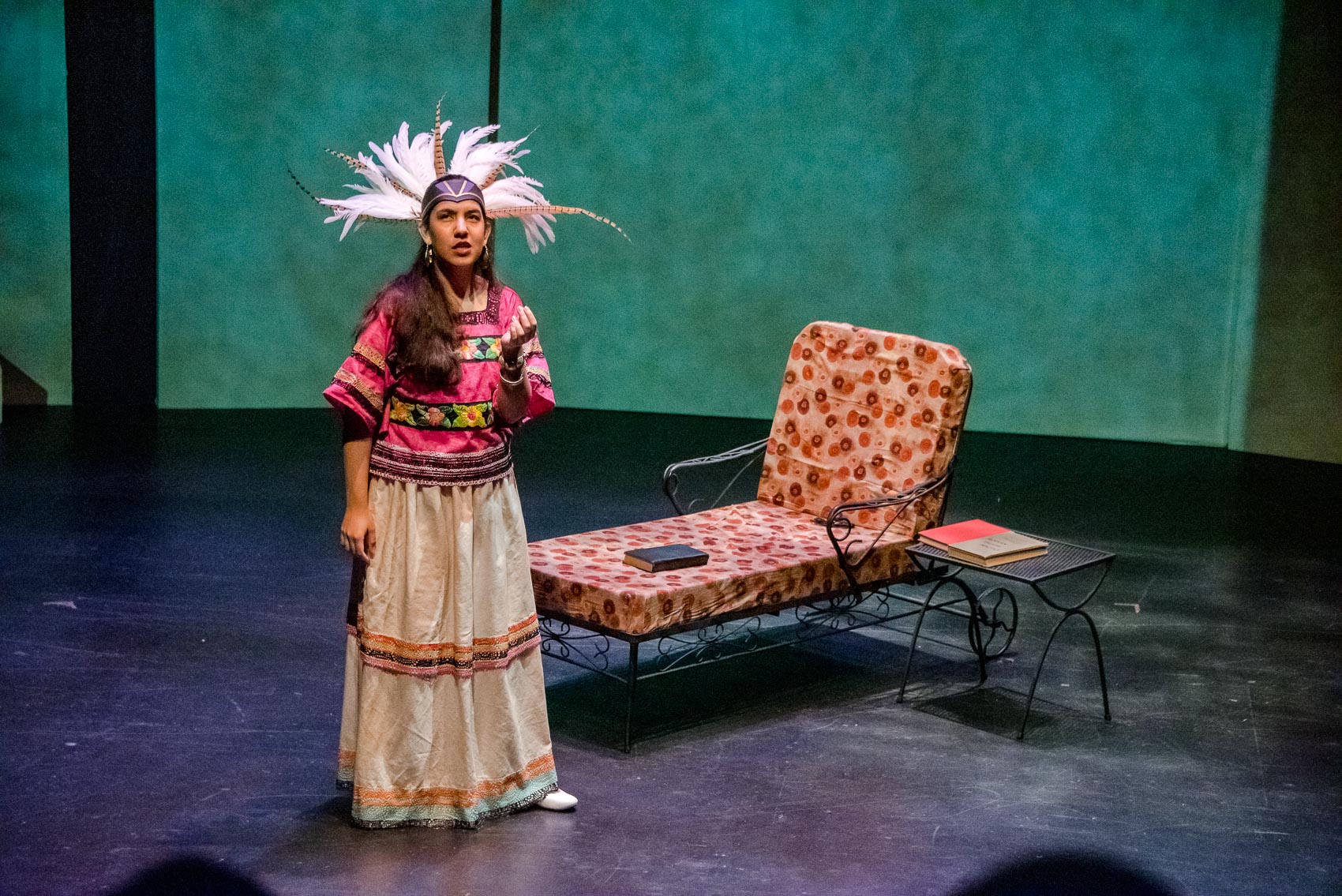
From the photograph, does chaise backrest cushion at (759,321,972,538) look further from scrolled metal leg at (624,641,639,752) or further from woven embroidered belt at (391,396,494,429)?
woven embroidered belt at (391,396,494,429)

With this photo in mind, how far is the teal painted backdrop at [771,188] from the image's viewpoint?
9.09 meters

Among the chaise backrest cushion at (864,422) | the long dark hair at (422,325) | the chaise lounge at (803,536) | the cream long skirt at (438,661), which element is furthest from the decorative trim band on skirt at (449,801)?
the chaise backrest cushion at (864,422)

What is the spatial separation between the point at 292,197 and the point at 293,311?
2.23ft

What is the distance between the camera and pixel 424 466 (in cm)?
367

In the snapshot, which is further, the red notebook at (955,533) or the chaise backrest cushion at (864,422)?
the chaise backrest cushion at (864,422)

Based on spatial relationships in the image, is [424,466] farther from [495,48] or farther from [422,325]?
[495,48]

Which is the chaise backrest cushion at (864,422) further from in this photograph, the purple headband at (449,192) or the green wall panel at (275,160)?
the green wall panel at (275,160)

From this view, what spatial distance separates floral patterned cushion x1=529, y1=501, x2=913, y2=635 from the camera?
4305mm

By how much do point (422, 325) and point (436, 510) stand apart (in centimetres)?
44

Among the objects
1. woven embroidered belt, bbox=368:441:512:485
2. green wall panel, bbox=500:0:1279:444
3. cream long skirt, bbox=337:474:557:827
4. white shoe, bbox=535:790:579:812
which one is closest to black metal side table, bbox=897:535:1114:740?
white shoe, bbox=535:790:579:812

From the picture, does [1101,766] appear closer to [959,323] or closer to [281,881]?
[281,881]

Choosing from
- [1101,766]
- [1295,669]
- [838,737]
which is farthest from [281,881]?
[1295,669]

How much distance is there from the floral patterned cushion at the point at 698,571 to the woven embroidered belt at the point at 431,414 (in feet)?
2.65

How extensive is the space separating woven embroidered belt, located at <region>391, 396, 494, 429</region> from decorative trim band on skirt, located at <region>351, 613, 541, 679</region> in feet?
1.70
